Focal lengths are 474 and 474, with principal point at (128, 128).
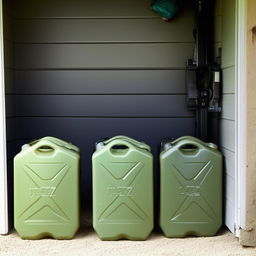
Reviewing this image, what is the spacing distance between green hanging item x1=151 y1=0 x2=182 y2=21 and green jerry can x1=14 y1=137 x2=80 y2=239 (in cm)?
180

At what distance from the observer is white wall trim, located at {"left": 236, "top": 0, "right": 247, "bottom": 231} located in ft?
12.2

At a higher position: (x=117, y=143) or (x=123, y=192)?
(x=117, y=143)

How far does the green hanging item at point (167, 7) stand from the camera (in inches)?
189

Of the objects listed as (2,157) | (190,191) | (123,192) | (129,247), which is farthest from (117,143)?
(2,157)

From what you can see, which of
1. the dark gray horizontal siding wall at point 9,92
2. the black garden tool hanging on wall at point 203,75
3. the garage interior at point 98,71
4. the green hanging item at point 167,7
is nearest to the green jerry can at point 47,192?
the dark gray horizontal siding wall at point 9,92

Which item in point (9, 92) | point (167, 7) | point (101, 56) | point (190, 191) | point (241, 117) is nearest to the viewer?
point (241, 117)

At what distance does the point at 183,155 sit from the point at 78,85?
156cm

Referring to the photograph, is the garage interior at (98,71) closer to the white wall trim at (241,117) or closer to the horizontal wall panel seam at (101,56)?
the horizontal wall panel seam at (101,56)

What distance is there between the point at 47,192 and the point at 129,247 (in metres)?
0.83

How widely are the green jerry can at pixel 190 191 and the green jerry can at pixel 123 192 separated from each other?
148 mm

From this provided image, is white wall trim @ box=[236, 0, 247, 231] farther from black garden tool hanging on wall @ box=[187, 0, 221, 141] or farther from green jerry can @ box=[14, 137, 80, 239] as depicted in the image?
green jerry can @ box=[14, 137, 80, 239]

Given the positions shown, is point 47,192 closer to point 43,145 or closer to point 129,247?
point 43,145

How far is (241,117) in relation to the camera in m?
3.77

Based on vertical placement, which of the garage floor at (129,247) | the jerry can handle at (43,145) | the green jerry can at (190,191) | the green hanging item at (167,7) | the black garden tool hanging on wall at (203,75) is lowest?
the garage floor at (129,247)
